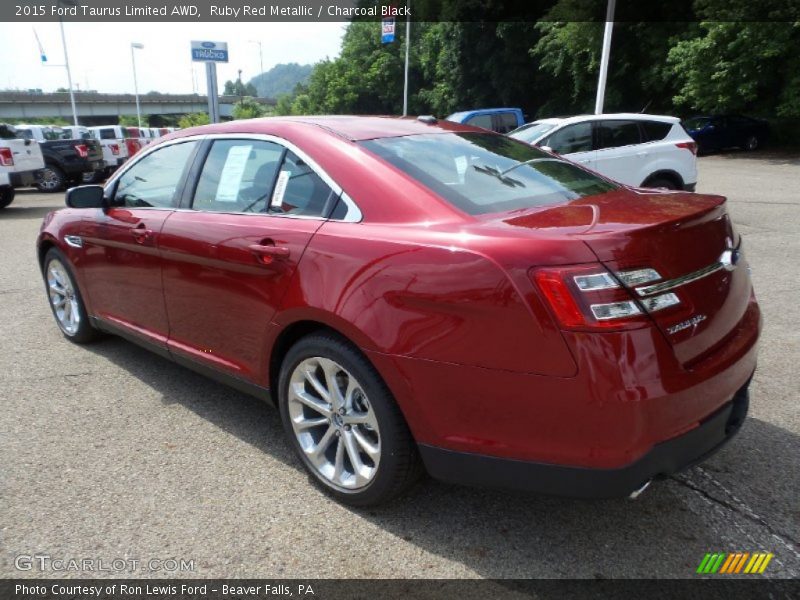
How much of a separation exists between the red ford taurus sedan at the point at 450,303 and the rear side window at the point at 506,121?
13.5m

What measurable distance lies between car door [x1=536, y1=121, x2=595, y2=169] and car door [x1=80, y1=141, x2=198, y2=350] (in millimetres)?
6442

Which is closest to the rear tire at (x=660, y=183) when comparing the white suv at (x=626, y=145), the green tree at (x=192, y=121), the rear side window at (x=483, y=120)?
the white suv at (x=626, y=145)

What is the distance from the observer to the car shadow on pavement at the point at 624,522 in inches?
89.5

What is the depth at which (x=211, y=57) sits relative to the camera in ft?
43.2

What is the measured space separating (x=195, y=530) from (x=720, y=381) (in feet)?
6.75

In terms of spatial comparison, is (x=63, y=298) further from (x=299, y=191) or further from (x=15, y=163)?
(x=15, y=163)

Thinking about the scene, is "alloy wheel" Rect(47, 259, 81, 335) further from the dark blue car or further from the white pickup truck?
the dark blue car

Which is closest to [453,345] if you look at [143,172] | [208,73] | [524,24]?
[143,172]

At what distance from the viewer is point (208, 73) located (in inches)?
529

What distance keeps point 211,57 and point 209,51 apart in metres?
0.12

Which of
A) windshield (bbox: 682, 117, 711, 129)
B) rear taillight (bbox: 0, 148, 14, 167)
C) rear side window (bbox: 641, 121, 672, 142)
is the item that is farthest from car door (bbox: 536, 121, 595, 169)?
windshield (bbox: 682, 117, 711, 129)

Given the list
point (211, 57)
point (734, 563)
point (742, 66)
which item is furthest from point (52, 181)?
point (742, 66)

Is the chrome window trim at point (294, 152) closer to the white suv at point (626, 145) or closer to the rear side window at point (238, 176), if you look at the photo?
the rear side window at point (238, 176)

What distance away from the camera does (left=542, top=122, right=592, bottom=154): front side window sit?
902 centimetres
